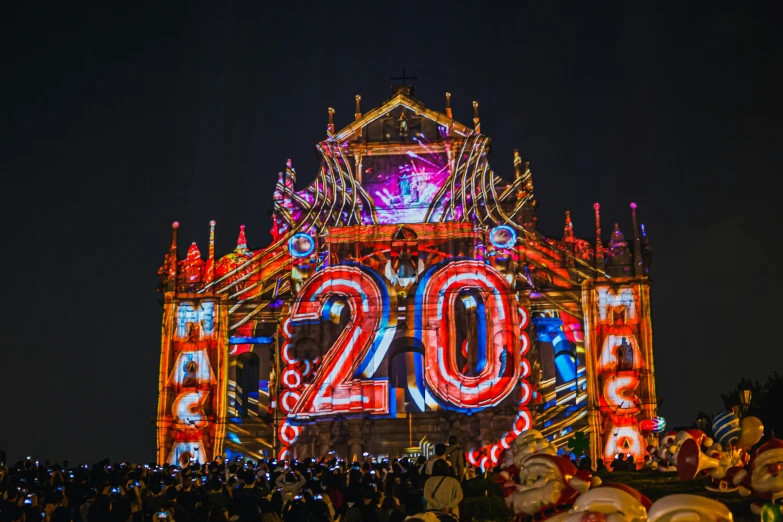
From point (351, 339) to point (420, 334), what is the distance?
8.21 ft

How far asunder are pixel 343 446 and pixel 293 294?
595 cm

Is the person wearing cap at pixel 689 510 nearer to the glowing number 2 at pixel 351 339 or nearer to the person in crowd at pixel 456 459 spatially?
the person in crowd at pixel 456 459

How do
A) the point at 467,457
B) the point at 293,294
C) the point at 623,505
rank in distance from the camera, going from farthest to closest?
1. the point at 293,294
2. the point at 467,457
3. the point at 623,505

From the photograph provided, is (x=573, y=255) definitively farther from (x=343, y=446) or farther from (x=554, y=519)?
(x=554, y=519)

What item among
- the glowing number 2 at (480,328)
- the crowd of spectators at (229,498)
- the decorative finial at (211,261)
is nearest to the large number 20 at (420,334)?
the glowing number 2 at (480,328)

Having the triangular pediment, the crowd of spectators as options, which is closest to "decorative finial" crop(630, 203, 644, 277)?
the triangular pediment

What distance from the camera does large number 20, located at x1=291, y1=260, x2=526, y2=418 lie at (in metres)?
38.3

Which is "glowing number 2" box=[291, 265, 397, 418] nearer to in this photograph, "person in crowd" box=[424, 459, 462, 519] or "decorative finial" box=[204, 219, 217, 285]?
"decorative finial" box=[204, 219, 217, 285]

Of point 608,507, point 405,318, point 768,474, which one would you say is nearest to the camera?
point 608,507

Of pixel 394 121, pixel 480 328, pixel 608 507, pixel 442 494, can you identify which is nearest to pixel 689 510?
pixel 608 507

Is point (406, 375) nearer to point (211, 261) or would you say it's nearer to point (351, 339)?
point (351, 339)

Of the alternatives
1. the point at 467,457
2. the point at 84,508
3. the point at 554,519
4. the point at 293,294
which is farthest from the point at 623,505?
the point at 293,294

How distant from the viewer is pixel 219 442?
3956 cm

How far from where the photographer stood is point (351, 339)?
39156mm
